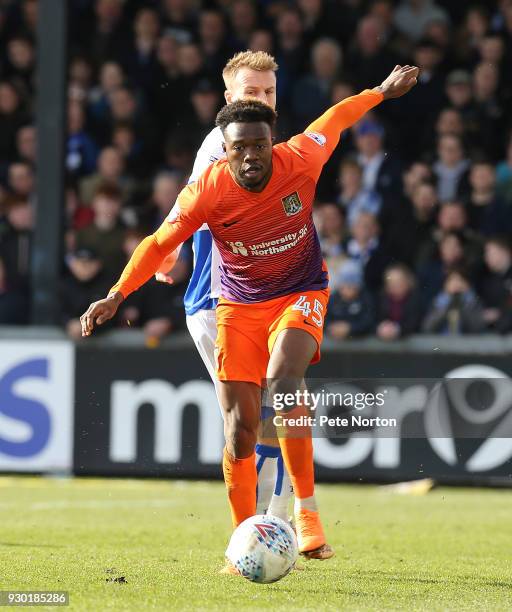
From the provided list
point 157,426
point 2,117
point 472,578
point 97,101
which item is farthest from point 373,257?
point 472,578

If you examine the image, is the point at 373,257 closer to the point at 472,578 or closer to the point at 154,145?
the point at 154,145

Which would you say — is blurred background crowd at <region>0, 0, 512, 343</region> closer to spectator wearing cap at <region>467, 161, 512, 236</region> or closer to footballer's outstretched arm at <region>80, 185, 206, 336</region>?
spectator wearing cap at <region>467, 161, 512, 236</region>

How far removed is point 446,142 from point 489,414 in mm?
2907

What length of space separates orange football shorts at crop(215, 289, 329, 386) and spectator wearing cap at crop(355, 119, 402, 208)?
574cm

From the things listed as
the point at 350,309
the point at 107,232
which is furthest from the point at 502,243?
the point at 107,232

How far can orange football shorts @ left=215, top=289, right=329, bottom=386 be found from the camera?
6312mm

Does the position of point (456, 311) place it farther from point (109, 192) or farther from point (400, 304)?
point (109, 192)

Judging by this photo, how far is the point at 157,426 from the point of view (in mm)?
11000

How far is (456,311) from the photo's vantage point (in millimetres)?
11242

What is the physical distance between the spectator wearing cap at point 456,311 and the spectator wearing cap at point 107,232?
9.21ft

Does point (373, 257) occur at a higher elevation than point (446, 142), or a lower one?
lower

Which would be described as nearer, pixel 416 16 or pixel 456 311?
pixel 456 311

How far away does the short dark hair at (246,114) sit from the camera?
6.05 metres

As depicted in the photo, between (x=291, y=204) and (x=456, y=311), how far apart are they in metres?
5.24
